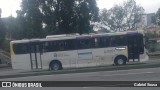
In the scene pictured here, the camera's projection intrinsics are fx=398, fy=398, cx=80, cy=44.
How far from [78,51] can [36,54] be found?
127 inches

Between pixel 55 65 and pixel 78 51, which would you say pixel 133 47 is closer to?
pixel 78 51

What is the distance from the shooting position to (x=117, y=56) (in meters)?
29.7

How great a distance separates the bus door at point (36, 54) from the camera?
30.2 meters

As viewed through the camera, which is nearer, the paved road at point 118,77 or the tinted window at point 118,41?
the paved road at point 118,77

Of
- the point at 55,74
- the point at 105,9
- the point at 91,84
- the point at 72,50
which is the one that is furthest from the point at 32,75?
the point at 105,9

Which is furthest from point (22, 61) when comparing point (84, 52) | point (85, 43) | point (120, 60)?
point (120, 60)

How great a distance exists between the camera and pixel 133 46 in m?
29.7

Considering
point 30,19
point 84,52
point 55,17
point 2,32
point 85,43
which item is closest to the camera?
point 85,43

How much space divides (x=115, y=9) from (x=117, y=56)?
Result: 7014 centimetres

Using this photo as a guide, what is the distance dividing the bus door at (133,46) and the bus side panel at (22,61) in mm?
7685

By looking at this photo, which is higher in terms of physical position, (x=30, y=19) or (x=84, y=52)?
(x=30, y=19)

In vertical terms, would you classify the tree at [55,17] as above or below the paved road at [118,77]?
above

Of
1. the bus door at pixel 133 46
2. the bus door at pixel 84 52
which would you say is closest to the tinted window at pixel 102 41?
the bus door at pixel 84 52

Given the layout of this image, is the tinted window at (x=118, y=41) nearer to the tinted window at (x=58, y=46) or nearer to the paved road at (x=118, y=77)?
the tinted window at (x=58, y=46)
